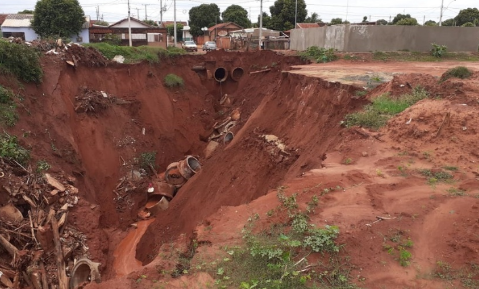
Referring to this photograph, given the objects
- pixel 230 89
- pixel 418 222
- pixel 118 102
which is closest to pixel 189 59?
pixel 230 89

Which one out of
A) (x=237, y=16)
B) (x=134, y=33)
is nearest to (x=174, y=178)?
(x=134, y=33)

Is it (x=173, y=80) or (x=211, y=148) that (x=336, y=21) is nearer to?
(x=173, y=80)

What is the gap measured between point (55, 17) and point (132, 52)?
60.7 feet

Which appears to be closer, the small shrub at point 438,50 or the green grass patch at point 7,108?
the green grass patch at point 7,108

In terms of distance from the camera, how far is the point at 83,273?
28.7 feet

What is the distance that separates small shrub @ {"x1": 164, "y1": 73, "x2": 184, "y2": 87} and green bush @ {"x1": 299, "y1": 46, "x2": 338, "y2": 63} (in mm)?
8141

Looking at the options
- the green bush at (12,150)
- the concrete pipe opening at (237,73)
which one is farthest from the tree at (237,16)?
the green bush at (12,150)

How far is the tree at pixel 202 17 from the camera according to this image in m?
57.4

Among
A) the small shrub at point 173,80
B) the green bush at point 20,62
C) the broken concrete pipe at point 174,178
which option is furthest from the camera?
the small shrub at point 173,80

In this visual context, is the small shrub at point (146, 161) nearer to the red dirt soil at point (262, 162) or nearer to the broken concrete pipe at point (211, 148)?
the red dirt soil at point (262, 162)

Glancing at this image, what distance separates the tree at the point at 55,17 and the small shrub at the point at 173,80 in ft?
58.0

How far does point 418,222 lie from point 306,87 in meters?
9.33

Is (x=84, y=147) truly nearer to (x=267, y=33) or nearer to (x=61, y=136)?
(x=61, y=136)

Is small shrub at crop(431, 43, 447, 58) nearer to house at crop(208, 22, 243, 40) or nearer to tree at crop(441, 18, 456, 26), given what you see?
house at crop(208, 22, 243, 40)
